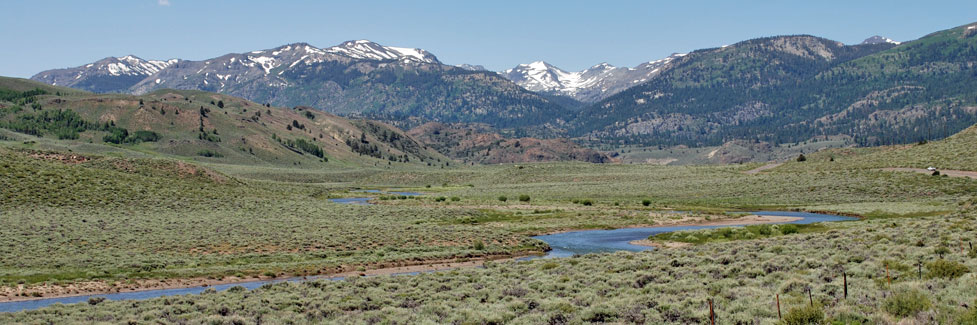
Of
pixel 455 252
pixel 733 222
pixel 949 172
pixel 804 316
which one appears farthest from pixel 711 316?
pixel 949 172

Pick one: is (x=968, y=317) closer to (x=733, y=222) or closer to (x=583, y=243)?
(x=583, y=243)

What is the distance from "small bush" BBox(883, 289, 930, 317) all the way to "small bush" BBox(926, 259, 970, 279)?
4861 millimetres

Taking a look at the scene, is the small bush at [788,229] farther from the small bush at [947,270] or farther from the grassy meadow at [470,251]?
the small bush at [947,270]

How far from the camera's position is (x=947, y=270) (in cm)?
2367

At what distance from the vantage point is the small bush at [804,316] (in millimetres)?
19000

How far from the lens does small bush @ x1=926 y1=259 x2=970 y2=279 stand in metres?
23.4

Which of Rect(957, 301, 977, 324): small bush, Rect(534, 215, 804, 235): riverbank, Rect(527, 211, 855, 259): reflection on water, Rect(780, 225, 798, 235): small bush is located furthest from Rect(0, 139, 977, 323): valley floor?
Rect(527, 211, 855, 259): reflection on water

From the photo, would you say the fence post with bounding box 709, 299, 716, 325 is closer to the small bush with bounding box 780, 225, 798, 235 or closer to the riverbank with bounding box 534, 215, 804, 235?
the small bush with bounding box 780, 225, 798, 235

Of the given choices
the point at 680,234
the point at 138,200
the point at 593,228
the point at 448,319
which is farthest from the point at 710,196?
the point at 448,319

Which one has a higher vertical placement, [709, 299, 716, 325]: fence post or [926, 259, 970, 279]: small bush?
[926, 259, 970, 279]: small bush

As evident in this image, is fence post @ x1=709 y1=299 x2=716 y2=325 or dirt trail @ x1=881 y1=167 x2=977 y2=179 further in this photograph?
dirt trail @ x1=881 y1=167 x2=977 y2=179

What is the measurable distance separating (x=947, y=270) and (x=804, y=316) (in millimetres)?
8127

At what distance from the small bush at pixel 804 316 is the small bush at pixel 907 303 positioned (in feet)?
5.87

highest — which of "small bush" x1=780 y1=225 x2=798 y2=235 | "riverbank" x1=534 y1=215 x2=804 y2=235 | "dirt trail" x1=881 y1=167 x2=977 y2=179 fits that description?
"dirt trail" x1=881 y1=167 x2=977 y2=179
